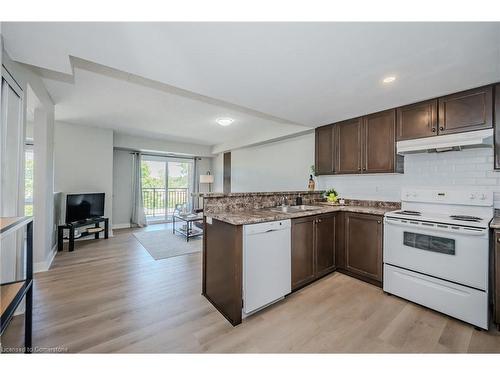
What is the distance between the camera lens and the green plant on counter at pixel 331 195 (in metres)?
3.39

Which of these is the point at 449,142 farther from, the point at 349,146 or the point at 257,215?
the point at 257,215

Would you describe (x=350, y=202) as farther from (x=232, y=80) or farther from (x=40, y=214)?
(x=40, y=214)

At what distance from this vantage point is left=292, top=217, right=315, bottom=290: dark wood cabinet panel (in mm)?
2289

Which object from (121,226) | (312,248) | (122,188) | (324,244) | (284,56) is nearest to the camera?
(284,56)

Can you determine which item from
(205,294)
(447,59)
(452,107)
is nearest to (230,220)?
(205,294)

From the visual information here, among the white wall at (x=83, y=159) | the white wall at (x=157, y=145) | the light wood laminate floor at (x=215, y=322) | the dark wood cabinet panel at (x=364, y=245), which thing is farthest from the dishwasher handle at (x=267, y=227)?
the white wall at (x=157, y=145)

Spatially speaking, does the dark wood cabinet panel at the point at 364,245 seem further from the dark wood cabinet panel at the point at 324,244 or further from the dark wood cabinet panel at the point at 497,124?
the dark wood cabinet panel at the point at 497,124

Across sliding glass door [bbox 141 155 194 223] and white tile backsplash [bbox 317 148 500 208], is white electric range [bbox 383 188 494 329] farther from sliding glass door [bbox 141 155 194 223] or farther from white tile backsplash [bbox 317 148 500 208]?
sliding glass door [bbox 141 155 194 223]

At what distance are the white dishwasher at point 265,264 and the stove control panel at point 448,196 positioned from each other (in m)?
1.73

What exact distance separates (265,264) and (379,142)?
2341mm

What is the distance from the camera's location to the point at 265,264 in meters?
1.98

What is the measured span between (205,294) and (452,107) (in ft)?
11.3

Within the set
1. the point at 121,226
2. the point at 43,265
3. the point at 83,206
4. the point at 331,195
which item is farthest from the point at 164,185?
the point at 331,195
